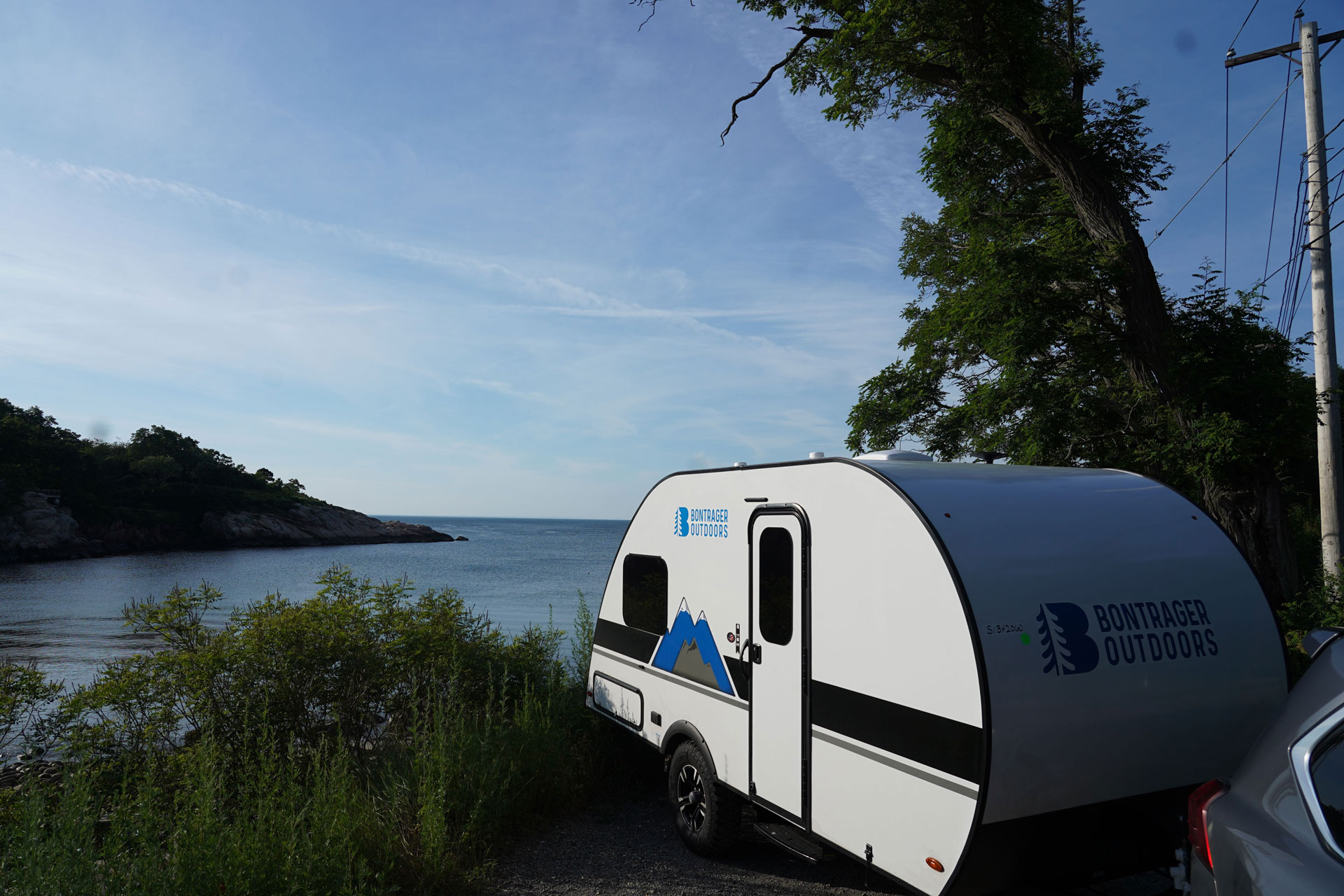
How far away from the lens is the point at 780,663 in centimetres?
484

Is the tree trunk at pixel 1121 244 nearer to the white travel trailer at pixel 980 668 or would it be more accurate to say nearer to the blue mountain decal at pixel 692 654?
the white travel trailer at pixel 980 668

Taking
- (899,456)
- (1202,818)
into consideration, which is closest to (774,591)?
(899,456)

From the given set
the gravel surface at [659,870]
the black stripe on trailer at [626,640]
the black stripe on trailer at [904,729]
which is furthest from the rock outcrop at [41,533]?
the black stripe on trailer at [904,729]

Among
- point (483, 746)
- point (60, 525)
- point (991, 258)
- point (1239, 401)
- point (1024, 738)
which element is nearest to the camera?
point (1024, 738)

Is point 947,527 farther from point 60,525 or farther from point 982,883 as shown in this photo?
point 60,525

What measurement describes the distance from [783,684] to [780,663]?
125mm

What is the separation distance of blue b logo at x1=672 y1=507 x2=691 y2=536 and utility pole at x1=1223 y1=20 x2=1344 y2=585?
25.1 feet

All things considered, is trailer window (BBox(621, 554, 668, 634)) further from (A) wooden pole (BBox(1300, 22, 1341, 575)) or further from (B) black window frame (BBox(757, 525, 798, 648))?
(A) wooden pole (BBox(1300, 22, 1341, 575))

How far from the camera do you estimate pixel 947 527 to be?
13.0ft

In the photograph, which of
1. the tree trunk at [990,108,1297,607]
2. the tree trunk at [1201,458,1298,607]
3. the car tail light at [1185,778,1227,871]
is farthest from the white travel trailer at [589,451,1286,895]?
the tree trunk at [1201,458,1298,607]

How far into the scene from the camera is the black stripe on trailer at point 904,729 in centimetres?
354

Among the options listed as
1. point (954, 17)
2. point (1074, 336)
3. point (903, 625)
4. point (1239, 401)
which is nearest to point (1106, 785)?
point (903, 625)

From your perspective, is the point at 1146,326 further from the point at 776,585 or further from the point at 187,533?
the point at 187,533

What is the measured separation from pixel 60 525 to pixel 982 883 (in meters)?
69.8
